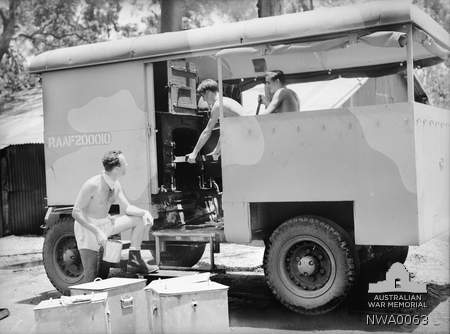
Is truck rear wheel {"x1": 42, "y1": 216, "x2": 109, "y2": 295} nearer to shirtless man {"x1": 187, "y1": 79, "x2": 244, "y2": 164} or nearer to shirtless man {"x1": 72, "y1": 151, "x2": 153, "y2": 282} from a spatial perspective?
shirtless man {"x1": 72, "y1": 151, "x2": 153, "y2": 282}

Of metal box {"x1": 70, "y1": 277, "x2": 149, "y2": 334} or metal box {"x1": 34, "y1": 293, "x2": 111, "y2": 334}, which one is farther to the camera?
metal box {"x1": 70, "y1": 277, "x2": 149, "y2": 334}

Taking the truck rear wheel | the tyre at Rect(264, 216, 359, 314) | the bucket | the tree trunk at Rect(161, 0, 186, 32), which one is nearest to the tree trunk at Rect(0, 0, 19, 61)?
the tree trunk at Rect(161, 0, 186, 32)

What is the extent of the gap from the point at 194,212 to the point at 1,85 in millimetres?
15328

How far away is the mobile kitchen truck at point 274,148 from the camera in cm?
586

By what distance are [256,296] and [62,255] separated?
242 centimetres

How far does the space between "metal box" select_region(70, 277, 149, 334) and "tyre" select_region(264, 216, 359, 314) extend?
1392 mm

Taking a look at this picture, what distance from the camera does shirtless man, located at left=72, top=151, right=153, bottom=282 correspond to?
21.9 ft

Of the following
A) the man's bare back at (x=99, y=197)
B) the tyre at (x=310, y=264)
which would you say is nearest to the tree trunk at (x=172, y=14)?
the man's bare back at (x=99, y=197)

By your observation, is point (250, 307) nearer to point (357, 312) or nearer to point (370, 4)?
point (357, 312)

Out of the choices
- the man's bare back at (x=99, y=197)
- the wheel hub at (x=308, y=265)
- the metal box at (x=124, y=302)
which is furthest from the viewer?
the man's bare back at (x=99, y=197)

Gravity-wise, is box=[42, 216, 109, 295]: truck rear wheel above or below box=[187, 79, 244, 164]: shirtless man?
below

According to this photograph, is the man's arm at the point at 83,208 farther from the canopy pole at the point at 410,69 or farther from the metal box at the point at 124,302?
the canopy pole at the point at 410,69

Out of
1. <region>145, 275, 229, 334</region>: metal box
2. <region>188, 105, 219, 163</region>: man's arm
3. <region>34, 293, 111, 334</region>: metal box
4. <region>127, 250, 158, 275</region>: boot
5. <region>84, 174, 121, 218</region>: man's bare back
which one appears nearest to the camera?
<region>34, 293, 111, 334</region>: metal box

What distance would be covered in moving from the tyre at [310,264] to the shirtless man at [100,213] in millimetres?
1482
